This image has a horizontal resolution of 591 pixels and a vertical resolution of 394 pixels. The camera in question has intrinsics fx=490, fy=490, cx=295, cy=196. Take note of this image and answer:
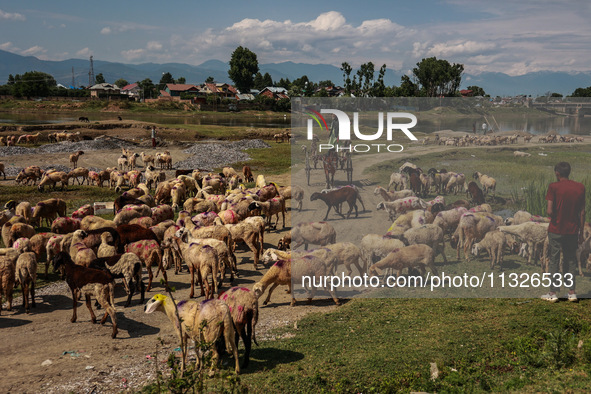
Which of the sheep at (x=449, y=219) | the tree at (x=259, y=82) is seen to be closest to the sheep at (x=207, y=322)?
the sheep at (x=449, y=219)

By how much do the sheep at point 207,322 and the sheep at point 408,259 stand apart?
537cm

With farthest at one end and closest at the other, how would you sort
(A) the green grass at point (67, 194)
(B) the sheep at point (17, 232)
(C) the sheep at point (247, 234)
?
(A) the green grass at point (67, 194) → (B) the sheep at point (17, 232) → (C) the sheep at point (247, 234)

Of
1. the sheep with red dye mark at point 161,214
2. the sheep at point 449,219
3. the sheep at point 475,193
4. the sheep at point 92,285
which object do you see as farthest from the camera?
the sheep with red dye mark at point 161,214

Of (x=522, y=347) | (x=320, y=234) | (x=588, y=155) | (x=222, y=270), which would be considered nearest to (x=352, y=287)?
(x=320, y=234)

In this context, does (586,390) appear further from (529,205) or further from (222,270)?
(222,270)

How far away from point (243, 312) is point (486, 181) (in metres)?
8.53

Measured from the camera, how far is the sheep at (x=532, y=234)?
12.7 m

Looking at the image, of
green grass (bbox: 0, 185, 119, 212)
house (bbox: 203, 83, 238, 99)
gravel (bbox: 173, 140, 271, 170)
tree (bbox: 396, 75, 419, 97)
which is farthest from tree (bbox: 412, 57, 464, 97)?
house (bbox: 203, 83, 238, 99)

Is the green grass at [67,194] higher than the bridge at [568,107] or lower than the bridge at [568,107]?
lower

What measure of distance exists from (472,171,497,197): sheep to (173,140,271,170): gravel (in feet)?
80.4

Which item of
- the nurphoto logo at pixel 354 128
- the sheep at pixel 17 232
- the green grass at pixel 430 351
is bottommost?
the green grass at pixel 430 351

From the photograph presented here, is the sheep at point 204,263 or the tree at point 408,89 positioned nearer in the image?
the sheep at point 204,263

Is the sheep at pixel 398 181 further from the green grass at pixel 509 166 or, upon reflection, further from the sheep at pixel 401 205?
the sheep at pixel 401 205

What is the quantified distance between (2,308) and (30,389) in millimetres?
4795
